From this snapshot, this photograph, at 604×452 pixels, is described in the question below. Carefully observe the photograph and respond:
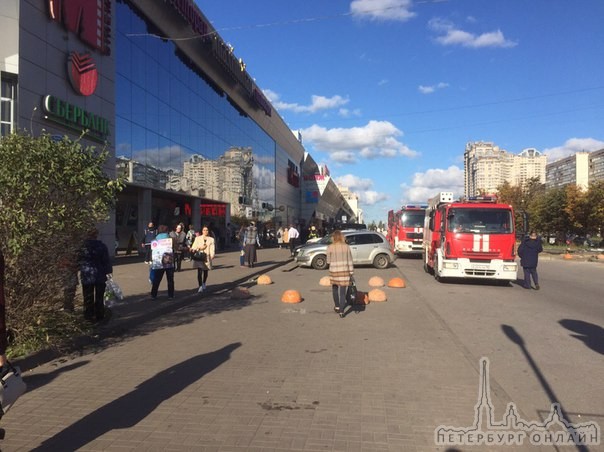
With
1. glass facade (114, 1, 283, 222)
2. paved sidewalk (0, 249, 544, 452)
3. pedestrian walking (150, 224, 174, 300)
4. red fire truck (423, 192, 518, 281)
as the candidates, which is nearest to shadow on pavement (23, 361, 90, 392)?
paved sidewalk (0, 249, 544, 452)

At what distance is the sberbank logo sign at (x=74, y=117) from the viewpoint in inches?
692

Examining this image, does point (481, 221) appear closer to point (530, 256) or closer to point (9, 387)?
point (530, 256)

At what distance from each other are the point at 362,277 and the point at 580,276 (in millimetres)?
8955

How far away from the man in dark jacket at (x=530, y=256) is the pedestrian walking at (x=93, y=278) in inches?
460

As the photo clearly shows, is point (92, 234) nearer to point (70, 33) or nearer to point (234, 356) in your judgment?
point (234, 356)

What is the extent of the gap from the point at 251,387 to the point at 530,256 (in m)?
11.9

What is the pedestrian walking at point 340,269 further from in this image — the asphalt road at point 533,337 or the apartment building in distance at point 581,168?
the apartment building in distance at point 581,168

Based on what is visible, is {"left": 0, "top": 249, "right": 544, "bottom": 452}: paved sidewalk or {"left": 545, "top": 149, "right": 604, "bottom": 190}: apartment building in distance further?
{"left": 545, "top": 149, "right": 604, "bottom": 190}: apartment building in distance

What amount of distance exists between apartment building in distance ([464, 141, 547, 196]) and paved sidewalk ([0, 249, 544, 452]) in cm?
7172

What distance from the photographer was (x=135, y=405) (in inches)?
193

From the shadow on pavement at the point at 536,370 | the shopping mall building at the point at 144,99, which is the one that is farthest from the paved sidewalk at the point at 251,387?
the shopping mall building at the point at 144,99

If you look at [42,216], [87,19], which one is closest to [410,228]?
[87,19]

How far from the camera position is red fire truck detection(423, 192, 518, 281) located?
1504 centimetres

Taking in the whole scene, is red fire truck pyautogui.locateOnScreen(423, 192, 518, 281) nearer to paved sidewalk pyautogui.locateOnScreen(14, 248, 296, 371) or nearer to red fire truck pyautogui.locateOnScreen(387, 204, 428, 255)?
paved sidewalk pyautogui.locateOnScreen(14, 248, 296, 371)
